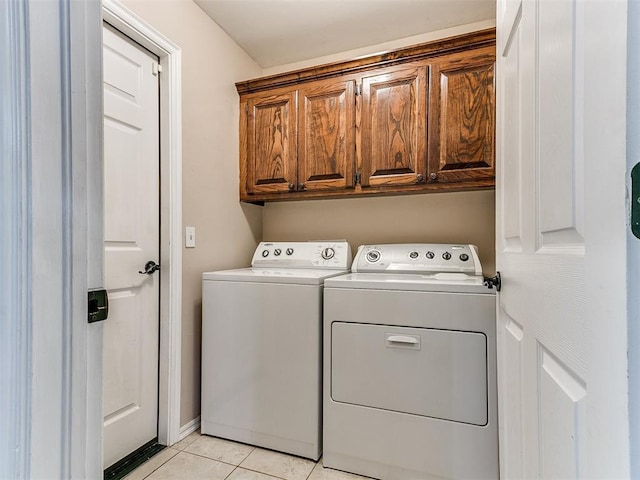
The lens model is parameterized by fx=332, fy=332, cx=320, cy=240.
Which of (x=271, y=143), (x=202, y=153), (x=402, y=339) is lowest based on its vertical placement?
(x=402, y=339)

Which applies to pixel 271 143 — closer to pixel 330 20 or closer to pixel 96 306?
pixel 330 20

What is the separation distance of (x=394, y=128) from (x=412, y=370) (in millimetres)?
1362

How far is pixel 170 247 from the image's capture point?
1.80 metres

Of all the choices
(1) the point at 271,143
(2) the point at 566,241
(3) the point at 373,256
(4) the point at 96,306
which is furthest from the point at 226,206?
(2) the point at 566,241

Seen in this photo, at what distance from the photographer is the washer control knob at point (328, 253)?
218 centimetres

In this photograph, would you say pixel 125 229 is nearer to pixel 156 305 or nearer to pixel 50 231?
pixel 156 305

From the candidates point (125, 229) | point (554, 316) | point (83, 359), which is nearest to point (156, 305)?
point (125, 229)

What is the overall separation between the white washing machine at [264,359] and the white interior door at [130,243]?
0.30 m

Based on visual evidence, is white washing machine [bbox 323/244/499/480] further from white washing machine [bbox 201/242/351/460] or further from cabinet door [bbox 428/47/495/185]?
cabinet door [bbox 428/47/495/185]

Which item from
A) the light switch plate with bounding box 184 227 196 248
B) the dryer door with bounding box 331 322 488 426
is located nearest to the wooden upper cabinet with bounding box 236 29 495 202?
the light switch plate with bounding box 184 227 196 248

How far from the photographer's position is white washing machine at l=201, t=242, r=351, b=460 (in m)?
1.67

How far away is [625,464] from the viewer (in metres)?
0.37

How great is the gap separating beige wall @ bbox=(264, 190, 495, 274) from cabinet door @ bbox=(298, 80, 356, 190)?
0.33m

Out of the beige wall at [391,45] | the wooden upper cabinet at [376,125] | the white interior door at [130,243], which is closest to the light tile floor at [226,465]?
the white interior door at [130,243]
